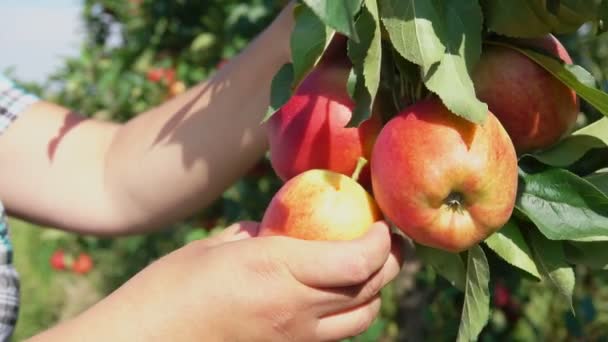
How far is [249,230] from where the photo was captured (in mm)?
899

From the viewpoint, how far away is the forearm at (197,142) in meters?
1.19

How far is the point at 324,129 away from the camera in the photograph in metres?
0.82

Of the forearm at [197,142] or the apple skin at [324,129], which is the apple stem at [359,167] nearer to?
the apple skin at [324,129]

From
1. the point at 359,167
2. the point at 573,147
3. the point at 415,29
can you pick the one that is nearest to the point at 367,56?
the point at 415,29

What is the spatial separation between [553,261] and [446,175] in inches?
6.5

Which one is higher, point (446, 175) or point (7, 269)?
point (446, 175)

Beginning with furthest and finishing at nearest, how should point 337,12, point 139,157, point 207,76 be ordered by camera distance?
point 207,76, point 139,157, point 337,12

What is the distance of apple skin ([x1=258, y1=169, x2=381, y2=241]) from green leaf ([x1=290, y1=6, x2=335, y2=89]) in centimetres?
13

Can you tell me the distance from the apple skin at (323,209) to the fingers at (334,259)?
3 cm

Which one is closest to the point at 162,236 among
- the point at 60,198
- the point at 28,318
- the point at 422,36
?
the point at 28,318

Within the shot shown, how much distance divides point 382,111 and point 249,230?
20cm

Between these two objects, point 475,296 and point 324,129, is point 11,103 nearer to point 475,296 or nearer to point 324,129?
point 324,129

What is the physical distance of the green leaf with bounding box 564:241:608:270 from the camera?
796 mm

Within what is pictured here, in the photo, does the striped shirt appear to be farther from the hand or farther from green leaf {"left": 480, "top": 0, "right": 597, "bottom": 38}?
green leaf {"left": 480, "top": 0, "right": 597, "bottom": 38}
